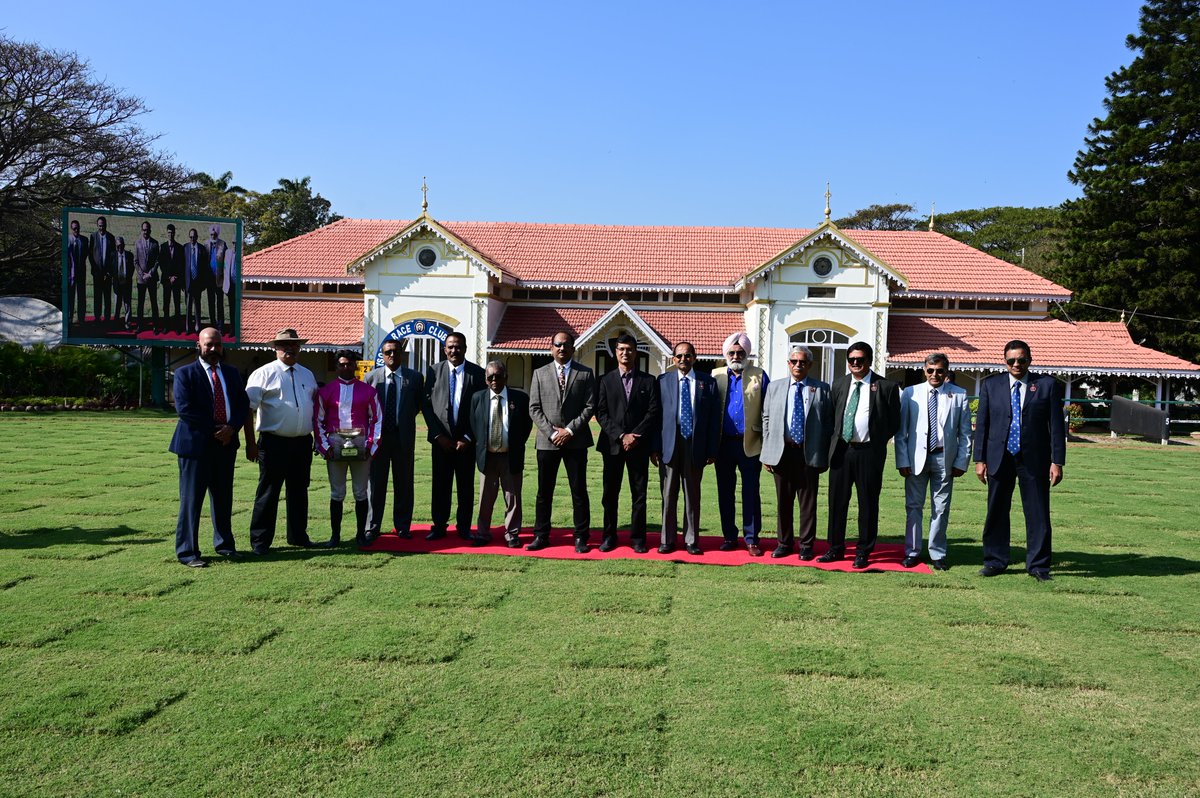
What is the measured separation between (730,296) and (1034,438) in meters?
22.1

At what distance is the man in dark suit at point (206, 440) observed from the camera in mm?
7266

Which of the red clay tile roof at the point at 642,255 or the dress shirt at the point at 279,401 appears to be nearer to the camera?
the dress shirt at the point at 279,401

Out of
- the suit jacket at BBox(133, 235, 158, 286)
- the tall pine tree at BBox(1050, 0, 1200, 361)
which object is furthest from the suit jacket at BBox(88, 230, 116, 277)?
the tall pine tree at BBox(1050, 0, 1200, 361)

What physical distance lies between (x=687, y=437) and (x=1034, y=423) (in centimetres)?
289

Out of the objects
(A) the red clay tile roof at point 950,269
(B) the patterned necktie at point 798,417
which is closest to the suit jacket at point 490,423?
(B) the patterned necktie at point 798,417

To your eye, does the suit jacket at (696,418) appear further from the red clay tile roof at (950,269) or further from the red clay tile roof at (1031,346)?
the red clay tile roof at (950,269)

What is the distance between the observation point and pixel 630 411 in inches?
318

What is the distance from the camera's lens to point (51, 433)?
19391mm

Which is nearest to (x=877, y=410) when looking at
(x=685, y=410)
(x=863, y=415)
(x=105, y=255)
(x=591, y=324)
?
(x=863, y=415)

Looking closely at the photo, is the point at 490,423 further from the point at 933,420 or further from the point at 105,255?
the point at 105,255

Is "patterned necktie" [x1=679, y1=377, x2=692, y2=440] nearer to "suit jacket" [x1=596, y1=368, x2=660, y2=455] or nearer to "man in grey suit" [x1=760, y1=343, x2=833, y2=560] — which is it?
"suit jacket" [x1=596, y1=368, x2=660, y2=455]

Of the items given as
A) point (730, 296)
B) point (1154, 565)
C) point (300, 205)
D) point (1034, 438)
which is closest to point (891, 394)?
point (1034, 438)

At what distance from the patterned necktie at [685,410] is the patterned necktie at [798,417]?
89cm

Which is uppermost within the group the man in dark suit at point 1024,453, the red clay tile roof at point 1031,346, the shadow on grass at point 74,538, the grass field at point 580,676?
the red clay tile roof at point 1031,346
